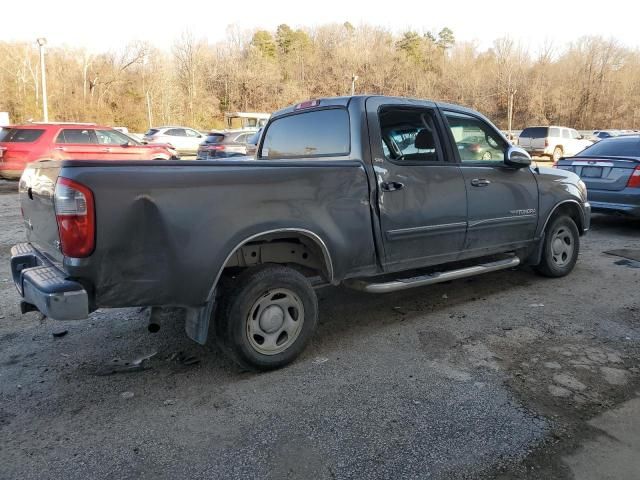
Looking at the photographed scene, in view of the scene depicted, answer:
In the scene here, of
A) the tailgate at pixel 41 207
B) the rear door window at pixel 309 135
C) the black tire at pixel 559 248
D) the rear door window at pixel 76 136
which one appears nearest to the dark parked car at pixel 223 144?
the rear door window at pixel 76 136

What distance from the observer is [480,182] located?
4805mm

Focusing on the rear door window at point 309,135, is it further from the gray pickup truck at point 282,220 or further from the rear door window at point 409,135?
the rear door window at point 409,135

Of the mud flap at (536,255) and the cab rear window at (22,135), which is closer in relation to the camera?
the mud flap at (536,255)

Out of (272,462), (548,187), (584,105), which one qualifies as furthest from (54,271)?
(584,105)

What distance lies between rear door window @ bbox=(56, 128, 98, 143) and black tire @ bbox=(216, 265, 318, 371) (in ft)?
43.6

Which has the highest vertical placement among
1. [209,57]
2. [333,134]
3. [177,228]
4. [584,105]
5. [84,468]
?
[209,57]

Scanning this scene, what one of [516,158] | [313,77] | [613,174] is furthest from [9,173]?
[313,77]

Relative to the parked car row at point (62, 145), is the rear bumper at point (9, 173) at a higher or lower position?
lower

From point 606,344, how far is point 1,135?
15740mm

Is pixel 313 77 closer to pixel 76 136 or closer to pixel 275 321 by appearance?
pixel 76 136

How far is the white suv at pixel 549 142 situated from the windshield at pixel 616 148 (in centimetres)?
1765

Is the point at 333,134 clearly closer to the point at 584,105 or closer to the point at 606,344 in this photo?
the point at 606,344

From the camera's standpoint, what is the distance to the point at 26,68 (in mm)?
51250

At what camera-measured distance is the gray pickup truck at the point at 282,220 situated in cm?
290
